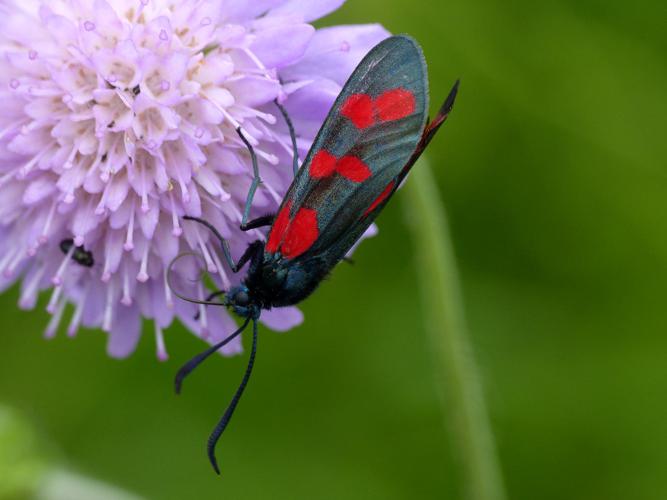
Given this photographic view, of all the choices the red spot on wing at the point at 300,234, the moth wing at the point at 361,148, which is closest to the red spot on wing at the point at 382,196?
the moth wing at the point at 361,148

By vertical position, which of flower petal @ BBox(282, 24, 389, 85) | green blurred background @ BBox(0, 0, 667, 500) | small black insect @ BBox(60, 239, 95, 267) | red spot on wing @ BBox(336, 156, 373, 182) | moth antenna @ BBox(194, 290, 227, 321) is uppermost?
flower petal @ BBox(282, 24, 389, 85)

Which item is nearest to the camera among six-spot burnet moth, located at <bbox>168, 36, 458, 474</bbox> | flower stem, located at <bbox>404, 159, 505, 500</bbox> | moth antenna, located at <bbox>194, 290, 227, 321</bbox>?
six-spot burnet moth, located at <bbox>168, 36, 458, 474</bbox>

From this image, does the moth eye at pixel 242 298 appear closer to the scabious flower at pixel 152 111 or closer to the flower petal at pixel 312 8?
the scabious flower at pixel 152 111

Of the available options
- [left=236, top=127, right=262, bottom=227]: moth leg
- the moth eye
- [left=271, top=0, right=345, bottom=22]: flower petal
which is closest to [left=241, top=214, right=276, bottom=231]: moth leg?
[left=236, top=127, right=262, bottom=227]: moth leg

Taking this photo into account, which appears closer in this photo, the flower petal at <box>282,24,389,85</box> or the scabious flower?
the scabious flower

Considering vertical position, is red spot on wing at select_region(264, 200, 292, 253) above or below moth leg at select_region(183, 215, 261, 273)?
above

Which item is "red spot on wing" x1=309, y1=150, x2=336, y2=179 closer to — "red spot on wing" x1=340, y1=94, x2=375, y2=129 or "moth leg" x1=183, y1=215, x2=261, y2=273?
"red spot on wing" x1=340, y1=94, x2=375, y2=129

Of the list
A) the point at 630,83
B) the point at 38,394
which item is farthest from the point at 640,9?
the point at 38,394
